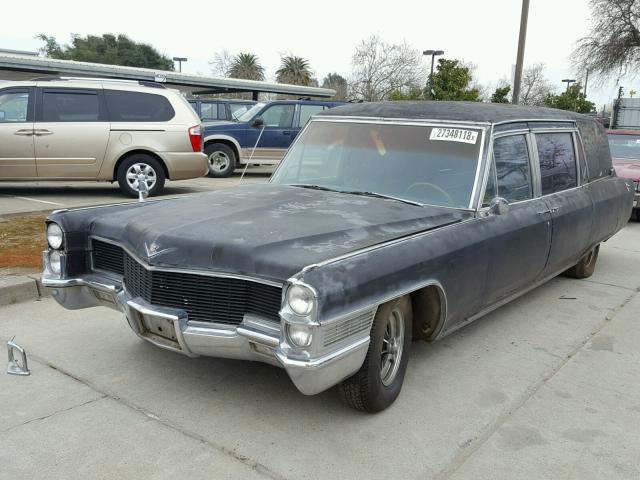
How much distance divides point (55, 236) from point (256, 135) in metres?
10.9

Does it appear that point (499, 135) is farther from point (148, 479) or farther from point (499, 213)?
point (148, 479)

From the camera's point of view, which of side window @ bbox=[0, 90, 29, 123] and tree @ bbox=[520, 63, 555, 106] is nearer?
side window @ bbox=[0, 90, 29, 123]

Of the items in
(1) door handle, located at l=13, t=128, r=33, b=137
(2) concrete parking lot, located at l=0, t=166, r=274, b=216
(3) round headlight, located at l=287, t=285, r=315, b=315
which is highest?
(1) door handle, located at l=13, t=128, r=33, b=137

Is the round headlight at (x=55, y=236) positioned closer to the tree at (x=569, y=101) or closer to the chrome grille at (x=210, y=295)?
the chrome grille at (x=210, y=295)

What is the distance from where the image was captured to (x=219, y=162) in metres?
14.5

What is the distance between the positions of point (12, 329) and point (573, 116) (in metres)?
5.27

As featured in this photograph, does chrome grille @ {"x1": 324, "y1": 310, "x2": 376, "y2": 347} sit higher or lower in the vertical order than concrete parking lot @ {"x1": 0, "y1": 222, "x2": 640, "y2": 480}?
higher

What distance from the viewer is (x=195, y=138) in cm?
1030

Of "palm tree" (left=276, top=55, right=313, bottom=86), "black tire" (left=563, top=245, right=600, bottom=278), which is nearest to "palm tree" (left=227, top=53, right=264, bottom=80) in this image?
"palm tree" (left=276, top=55, right=313, bottom=86)

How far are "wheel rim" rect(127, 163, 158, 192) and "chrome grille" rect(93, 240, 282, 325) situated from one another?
709 cm

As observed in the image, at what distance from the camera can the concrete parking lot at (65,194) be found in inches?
352

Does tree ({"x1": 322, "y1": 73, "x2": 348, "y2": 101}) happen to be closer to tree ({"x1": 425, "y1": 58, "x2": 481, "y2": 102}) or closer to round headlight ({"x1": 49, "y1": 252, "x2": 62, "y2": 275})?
tree ({"x1": 425, "y1": 58, "x2": 481, "y2": 102})

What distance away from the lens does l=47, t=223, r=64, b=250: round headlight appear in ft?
12.5

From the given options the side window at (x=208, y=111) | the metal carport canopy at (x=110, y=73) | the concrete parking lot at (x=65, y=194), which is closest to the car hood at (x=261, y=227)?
the concrete parking lot at (x=65, y=194)
